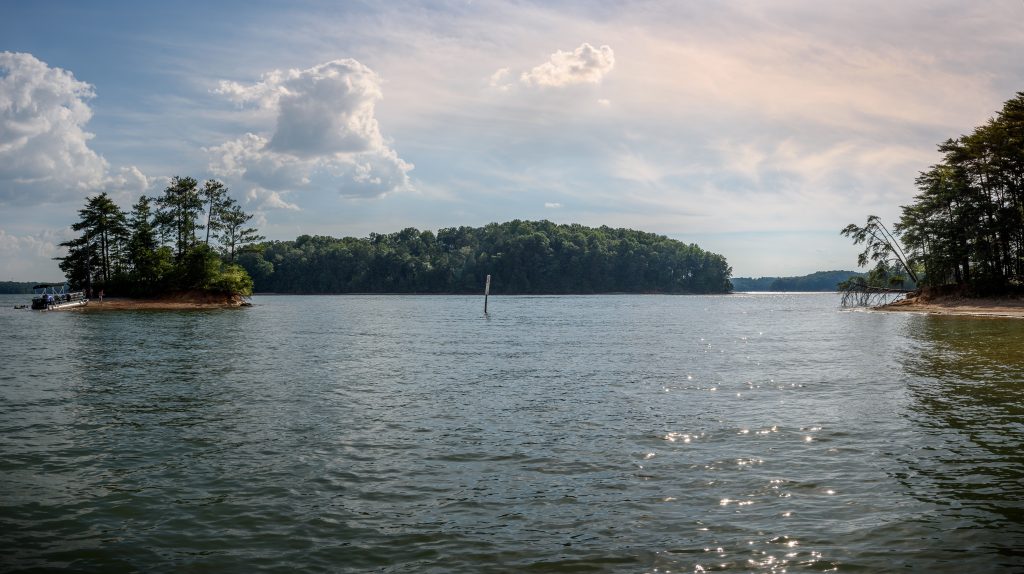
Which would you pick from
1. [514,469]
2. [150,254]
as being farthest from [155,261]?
[514,469]

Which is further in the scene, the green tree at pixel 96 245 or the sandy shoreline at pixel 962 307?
the green tree at pixel 96 245

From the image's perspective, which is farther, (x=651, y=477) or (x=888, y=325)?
(x=888, y=325)

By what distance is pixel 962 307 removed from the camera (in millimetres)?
73438

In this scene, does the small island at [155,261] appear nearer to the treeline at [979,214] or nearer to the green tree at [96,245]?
the green tree at [96,245]

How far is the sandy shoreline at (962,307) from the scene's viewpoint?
65.1 m

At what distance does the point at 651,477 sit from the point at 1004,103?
76.5 metres

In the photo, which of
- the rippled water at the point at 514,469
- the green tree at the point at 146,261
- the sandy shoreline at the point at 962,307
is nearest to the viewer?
the rippled water at the point at 514,469

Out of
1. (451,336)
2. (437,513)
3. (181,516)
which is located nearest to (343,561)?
(437,513)

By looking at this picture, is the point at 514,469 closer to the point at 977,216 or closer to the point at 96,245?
the point at 977,216

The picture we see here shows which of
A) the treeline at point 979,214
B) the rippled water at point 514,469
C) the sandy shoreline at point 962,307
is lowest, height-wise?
the rippled water at point 514,469

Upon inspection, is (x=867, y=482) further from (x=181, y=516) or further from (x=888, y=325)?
(x=888, y=325)

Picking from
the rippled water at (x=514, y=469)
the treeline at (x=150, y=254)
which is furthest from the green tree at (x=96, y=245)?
the rippled water at (x=514, y=469)

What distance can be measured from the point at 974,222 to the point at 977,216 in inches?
32.0

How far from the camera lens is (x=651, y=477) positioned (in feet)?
39.1
